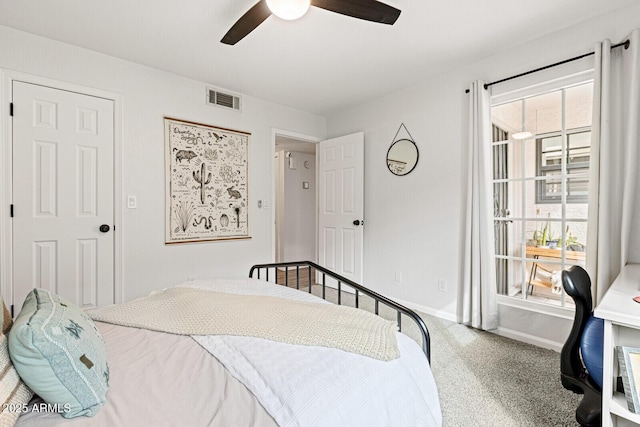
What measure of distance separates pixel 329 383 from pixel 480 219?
2.30 meters

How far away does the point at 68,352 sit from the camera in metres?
0.82

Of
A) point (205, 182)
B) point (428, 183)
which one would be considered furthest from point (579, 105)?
point (205, 182)

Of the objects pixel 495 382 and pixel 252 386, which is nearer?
pixel 252 386

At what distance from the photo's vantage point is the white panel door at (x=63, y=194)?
235cm

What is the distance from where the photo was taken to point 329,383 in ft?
2.95

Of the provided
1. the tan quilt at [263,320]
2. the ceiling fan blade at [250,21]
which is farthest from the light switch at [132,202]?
the ceiling fan blade at [250,21]

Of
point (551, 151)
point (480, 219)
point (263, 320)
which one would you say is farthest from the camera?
point (480, 219)

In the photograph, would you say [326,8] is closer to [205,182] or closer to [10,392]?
[10,392]

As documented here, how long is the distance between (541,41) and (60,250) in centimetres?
412

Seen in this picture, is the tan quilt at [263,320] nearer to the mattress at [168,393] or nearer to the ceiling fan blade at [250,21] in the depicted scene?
the mattress at [168,393]

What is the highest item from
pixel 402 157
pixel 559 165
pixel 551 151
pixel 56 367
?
pixel 402 157

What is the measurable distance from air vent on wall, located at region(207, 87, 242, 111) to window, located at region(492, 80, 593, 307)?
2610 millimetres

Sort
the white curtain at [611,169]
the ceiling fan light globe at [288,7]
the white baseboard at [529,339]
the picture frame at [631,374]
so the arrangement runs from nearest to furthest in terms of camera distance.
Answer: the picture frame at [631,374], the ceiling fan light globe at [288,7], the white curtain at [611,169], the white baseboard at [529,339]

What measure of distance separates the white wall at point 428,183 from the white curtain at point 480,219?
0.15 meters
